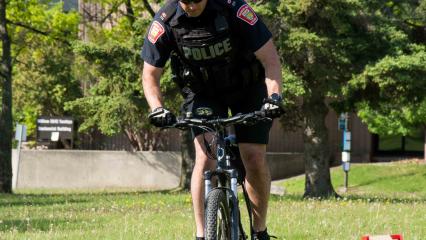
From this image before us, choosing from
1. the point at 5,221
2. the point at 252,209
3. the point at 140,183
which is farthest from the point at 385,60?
the point at 140,183

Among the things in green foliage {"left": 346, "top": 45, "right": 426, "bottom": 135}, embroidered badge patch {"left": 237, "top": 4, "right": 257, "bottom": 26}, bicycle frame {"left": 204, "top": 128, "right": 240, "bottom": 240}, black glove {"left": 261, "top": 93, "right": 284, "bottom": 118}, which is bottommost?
bicycle frame {"left": 204, "top": 128, "right": 240, "bottom": 240}

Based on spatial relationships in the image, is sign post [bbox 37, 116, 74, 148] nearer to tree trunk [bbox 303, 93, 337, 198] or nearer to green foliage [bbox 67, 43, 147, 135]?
green foliage [bbox 67, 43, 147, 135]

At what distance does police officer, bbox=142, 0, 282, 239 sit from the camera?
6.09 m

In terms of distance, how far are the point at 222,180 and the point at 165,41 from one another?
1076 millimetres

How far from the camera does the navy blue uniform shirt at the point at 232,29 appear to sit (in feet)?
20.2

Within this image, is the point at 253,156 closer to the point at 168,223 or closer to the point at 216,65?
the point at 216,65

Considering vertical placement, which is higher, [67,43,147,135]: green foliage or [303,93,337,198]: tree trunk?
[67,43,147,135]: green foliage

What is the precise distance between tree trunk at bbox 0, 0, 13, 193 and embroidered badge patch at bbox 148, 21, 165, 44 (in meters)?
18.6

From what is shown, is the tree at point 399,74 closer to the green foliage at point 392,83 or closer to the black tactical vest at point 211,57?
the green foliage at point 392,83

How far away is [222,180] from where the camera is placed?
5762 mm

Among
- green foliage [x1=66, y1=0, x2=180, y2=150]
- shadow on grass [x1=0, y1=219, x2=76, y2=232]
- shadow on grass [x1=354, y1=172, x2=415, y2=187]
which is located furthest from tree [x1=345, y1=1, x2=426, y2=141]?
shadow on grass [x1=354, y1=172, x2=415, y2=187]

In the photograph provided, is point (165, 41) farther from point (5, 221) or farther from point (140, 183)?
point (140, 183)

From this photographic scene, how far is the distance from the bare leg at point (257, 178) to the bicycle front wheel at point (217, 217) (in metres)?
0.90

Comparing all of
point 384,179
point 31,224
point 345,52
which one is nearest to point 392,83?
point 345,52
